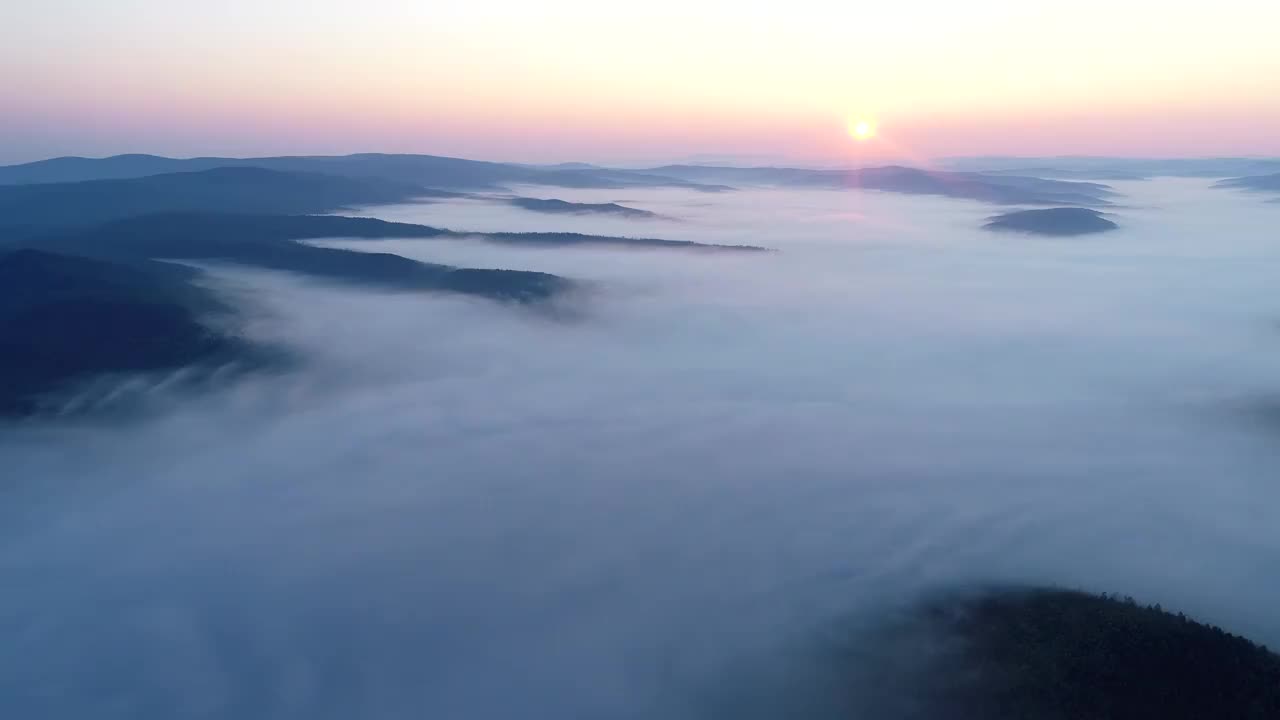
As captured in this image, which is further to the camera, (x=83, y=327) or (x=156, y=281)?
(x=156, y=281)

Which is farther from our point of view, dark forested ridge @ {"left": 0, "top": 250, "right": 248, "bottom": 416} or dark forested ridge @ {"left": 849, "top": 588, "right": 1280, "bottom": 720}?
dark forested ridge @ {"left": 0, "top": 250, "right": 248, "bottom": 416}

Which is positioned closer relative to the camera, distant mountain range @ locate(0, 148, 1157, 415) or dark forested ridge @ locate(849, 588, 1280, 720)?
dark forested ridge @ locate(849, 588, 1280, 720)

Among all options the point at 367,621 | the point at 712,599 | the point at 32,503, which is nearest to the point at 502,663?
the point at 367,621

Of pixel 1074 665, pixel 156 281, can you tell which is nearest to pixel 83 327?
pixel 156 281

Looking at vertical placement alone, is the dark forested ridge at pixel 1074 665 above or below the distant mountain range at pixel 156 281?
below

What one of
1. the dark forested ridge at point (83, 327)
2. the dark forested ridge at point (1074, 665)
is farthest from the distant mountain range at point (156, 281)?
the dark forested ridge at point (1074, 665)

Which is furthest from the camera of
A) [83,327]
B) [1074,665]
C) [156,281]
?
[156,281]

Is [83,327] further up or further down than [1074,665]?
further up

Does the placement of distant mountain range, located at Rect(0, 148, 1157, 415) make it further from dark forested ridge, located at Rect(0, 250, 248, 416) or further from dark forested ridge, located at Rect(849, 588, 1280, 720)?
dark forested ridge, located at Rect(849, 588, 1280, 720)

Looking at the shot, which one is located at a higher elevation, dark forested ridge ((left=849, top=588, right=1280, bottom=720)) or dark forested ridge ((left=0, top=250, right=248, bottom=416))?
dark forested ridge ((left=0, top=250, right=248, bottom=416))

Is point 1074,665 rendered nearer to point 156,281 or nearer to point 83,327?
point 83,327

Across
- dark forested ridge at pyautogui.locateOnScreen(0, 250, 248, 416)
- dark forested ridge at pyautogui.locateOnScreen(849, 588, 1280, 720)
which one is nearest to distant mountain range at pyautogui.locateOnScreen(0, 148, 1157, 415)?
dark forested ridge at pyautogui.locateOnScreen(0, 250, 248, 416)

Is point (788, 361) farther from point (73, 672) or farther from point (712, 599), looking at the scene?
point (73, 672)

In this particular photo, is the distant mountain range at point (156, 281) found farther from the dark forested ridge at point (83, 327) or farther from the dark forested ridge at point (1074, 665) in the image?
the dark forested ridge at point (1074, 665)
